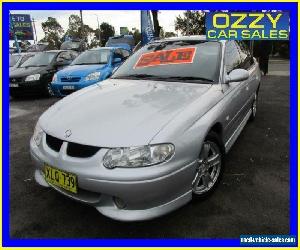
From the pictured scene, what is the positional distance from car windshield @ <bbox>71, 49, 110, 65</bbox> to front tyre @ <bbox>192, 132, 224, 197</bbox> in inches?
229

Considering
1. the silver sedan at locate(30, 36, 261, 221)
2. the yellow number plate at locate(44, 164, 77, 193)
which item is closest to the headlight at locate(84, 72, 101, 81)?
the silver sedan at locate(30, 36, 261, 221)

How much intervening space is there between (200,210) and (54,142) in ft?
4.67

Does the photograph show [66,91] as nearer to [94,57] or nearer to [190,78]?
[94,57]

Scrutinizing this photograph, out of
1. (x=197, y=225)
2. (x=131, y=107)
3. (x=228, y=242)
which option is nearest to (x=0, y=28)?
(x=131, y=107)

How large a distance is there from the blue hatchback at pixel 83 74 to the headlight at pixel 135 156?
5365 millimetres

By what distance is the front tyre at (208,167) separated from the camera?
2.78 m

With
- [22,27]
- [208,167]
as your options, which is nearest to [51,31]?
[22,27]

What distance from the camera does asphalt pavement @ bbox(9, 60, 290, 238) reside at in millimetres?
2555

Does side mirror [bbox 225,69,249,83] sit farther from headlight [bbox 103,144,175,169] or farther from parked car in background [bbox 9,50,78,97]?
parked car in background [bbox 9,50,78,97]

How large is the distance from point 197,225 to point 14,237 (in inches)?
60.1

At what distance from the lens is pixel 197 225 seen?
2594mm

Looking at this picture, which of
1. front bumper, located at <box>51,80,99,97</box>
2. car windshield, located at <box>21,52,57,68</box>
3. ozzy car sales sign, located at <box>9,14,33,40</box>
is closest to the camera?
front bumper, located at <box>51,80,99,97</box>

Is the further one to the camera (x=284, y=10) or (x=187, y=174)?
(x=284, y=10)

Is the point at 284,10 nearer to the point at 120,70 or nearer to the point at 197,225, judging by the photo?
the point at 120,70
